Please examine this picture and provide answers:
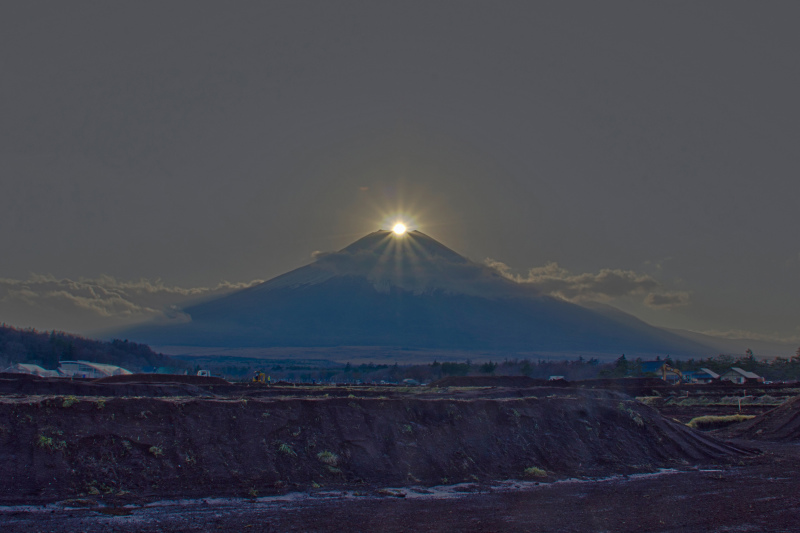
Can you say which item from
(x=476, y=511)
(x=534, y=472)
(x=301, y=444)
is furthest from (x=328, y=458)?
(x=534, y=472)

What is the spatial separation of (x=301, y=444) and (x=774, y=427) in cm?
3019

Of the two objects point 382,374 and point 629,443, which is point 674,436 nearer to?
point 629,443

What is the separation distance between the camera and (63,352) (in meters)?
128

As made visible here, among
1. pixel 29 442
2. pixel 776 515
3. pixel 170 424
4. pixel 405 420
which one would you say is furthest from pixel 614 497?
pixel 29 442

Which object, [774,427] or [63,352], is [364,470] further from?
[63,352]

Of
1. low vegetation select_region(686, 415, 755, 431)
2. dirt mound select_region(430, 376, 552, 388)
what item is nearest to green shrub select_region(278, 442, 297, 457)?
low vegetation select_region(686, 415, 755, 431)

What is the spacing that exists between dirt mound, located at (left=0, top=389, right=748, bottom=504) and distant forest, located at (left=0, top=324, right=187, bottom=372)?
104672 millimetres

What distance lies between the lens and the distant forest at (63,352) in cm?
12306

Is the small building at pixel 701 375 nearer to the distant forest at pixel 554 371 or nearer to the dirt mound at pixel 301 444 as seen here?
the distant forest at pixel 554 371

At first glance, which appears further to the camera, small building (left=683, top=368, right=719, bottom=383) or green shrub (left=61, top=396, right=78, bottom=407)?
small building (left=683, top=368, right=719, bottom=383)

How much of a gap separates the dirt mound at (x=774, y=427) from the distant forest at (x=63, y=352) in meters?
108

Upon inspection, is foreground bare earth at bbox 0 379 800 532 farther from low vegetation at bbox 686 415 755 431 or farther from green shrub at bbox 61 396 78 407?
low vegetation at bbox 686 415 755 431

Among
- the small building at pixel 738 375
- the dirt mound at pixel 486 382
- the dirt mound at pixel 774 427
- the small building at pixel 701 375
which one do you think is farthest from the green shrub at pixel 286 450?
the small building at pixel 738 375

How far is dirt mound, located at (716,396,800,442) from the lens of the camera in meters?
37.4
